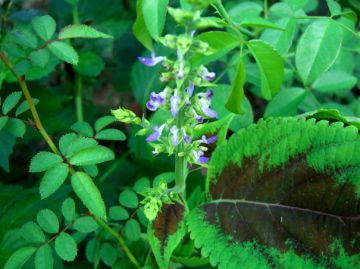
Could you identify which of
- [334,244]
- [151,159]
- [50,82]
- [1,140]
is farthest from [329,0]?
[50,82]

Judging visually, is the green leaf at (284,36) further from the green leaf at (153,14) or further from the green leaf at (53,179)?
the green leaf at (53,179)

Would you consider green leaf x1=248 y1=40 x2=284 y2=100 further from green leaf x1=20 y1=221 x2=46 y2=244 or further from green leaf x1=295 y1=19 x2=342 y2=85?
green leaf x1=20 y1=221 x2=46 y2=244

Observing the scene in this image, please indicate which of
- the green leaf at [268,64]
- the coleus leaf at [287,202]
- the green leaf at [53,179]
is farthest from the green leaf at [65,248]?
the green leaf at [268,64]

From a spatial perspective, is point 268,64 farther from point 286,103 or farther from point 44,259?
point 44,259

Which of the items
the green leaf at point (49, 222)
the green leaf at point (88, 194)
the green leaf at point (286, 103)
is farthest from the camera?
the green leaf at point (286, 103)

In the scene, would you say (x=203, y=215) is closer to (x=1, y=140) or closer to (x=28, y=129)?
(x=1, y=140)

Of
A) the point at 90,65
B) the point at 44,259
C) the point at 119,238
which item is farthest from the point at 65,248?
the point at 90,65
